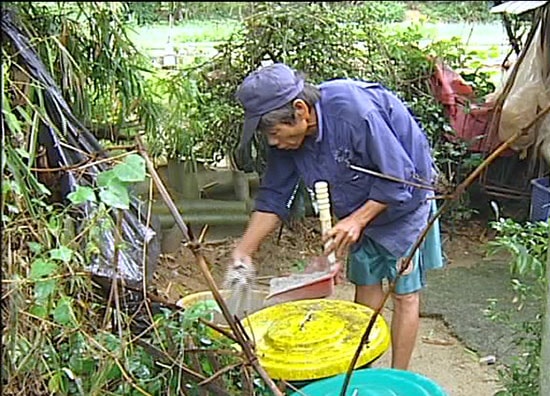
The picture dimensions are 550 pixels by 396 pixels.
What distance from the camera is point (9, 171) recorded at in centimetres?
139

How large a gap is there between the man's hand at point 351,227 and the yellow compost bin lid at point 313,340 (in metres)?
0.19

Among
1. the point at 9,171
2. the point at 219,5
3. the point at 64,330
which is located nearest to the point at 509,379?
the point at 64,330

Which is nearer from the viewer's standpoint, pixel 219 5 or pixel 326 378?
pixel 326 378

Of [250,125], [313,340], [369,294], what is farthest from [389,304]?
[313,340]

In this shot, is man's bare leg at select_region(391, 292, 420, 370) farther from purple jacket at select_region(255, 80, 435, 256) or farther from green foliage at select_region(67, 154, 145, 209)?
green foliage at select_region(67, 154, 145, 209)

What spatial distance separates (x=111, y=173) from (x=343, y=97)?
1.14 meters

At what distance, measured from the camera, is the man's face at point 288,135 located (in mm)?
2334

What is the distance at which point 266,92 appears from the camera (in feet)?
7.38

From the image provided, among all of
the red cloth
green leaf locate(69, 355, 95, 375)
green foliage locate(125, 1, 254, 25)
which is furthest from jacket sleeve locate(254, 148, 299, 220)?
the red cloth

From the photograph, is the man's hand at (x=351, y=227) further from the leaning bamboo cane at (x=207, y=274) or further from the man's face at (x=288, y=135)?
the leaning bamboo cane at (x=207, y=274)

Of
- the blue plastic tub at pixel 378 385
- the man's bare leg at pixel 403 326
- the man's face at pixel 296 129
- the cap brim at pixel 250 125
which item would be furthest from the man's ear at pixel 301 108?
the blue plastic tub at pixel 378 385

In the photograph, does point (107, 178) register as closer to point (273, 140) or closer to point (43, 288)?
point (43, 288)

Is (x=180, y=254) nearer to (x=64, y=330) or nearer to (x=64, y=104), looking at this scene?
(x=64, y=104)

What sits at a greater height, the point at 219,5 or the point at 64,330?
the point at 219,5
